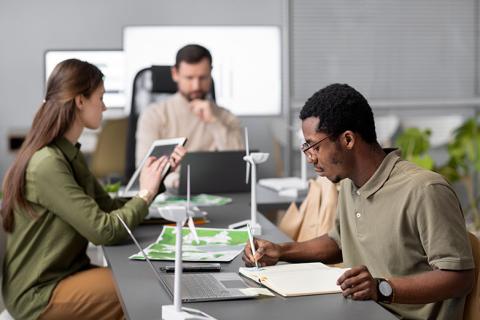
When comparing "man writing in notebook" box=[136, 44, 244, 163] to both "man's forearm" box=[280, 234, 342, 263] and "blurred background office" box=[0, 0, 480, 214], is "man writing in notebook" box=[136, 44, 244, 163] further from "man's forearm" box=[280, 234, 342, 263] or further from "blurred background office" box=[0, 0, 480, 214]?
"man's forearm" box=[280, 234, 342, 263]

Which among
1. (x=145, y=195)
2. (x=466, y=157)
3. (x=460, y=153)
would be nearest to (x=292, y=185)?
(x=145, y=195)

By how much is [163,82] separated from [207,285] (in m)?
3.17

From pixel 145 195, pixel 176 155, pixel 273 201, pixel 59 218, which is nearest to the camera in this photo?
pixel 59 218

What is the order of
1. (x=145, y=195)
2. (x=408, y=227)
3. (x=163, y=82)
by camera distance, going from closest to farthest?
(x=408, y=227), (x=145, y=195), (x=163, y=82)

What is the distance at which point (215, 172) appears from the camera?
3961mm

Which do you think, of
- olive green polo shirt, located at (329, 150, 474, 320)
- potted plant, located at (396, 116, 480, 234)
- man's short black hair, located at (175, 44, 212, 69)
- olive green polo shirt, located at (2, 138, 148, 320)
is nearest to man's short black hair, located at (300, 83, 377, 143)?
olive green polo shirt, located at (329, 150, 474, 320)

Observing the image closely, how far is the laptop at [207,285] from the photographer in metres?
1.96

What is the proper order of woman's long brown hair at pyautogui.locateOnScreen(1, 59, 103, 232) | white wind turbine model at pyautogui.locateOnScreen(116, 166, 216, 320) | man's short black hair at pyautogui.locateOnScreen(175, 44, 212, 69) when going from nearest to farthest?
white wind turbine model at pyautogui.locateOnScreen(116, 166, 216, 320)
woman's long brown hair at pyautogui.locateOnScreen(1, 59, 103, 232)
man's short black hair at pyautogui.locateOnScreen(175, 44, 212, 69)

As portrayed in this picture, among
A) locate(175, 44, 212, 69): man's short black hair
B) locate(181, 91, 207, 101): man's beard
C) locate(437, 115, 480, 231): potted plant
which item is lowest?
locate(437, 115, 480, 231): potted plant

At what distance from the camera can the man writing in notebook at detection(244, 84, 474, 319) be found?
1.93 m

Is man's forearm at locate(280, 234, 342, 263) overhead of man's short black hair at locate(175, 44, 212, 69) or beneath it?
beneath

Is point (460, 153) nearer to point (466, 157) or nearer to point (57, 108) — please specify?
point (466, 157)

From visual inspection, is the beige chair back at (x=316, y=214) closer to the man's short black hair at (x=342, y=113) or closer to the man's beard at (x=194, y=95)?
the man's short black hair at (x=342, y=113)

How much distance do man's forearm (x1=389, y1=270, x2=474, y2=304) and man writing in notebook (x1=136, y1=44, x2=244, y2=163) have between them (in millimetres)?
2875
